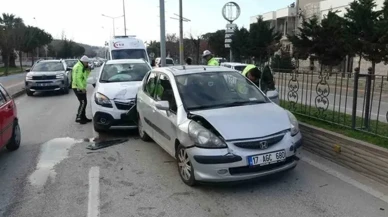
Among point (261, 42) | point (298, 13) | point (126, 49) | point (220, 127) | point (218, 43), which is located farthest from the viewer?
point (298, 13)

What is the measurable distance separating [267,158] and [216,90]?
150 centimetres

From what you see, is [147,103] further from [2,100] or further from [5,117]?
[2,100]

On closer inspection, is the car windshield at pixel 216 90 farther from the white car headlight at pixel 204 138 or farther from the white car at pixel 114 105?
the white car at pixel 114 105

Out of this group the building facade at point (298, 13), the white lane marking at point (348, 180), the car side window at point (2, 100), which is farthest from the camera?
the building facade at point (298, 13)

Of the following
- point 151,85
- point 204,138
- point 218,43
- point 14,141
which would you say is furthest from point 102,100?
point 218,43

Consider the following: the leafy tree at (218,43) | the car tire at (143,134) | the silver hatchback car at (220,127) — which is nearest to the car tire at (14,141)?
the car tire at (143,134)

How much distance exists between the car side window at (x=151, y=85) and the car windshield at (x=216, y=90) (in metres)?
0.89

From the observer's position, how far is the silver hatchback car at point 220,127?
169 inches

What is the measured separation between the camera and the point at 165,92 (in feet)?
18.8

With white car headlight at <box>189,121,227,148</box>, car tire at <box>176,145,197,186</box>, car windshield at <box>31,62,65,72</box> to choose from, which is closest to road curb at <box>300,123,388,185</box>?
white car headlight at <box>189,121,227,148</box>

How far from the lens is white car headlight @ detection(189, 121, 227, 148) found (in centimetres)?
432

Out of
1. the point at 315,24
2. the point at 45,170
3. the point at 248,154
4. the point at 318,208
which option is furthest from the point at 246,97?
the point at 315,24

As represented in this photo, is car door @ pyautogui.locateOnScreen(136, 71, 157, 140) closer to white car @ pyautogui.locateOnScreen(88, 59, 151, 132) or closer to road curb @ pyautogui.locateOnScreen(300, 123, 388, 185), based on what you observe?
white car @ pyautogui.locateOnScreen(88, 59, 151, 132)

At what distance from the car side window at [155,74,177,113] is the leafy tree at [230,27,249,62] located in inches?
1002
